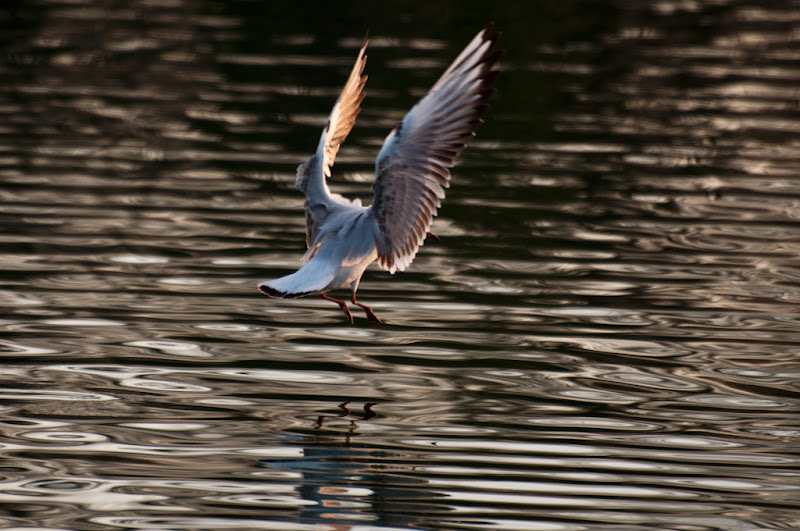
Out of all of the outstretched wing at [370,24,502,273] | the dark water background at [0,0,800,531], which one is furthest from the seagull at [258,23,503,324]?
the dark water background at [0,0,800,531]

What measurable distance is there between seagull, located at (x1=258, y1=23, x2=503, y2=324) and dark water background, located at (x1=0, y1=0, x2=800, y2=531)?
27.3 inches

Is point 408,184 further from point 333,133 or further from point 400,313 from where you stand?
point 400,313

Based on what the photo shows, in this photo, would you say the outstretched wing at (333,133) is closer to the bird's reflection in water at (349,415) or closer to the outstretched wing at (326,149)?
the outstretched wing at (326,149)

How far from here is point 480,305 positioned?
947 cm

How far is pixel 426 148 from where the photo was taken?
25.5 ft

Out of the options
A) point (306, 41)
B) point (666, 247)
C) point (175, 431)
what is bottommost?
→ point (175, 431)

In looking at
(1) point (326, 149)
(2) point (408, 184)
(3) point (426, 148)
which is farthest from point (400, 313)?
(3) point (426, 148)

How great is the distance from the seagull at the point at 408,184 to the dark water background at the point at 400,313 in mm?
693

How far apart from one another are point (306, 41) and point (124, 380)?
12601 millimetres

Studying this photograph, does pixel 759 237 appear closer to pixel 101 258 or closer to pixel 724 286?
pixel 724 286

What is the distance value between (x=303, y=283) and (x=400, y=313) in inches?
69.5

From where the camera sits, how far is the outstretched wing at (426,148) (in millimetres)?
7605

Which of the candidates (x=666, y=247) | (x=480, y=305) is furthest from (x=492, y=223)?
(x=480, y=305)

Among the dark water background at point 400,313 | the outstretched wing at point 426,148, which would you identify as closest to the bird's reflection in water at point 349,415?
the dark water background at point 400,313
